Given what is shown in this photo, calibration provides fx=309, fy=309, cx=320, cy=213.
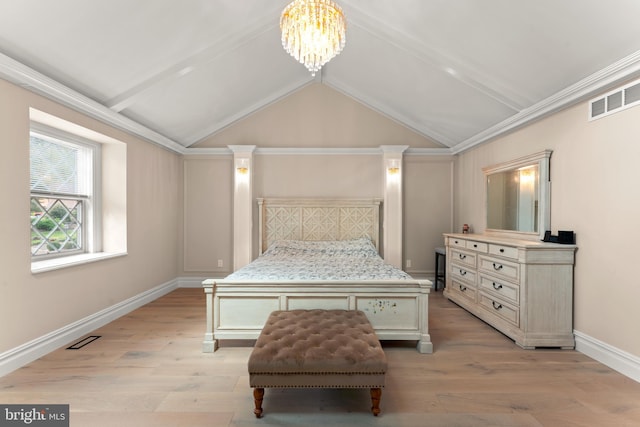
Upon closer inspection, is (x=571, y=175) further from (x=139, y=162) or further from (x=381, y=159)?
(x=139, y=162)

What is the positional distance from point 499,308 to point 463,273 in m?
0.86

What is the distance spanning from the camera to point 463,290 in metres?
4.16

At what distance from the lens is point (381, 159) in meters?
5.36

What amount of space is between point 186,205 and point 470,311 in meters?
4.71

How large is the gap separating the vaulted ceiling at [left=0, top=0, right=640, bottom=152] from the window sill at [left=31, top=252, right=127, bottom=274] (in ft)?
5.13

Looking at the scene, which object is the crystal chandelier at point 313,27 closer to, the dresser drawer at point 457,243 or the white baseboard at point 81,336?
the dresser drawer at point 457,243

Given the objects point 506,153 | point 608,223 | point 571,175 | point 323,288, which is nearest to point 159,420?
point 323,288

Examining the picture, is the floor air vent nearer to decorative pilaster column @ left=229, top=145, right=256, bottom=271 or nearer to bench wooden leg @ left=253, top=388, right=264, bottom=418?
bench wooden leg @ left=253, top=388, right=264, bottom=418

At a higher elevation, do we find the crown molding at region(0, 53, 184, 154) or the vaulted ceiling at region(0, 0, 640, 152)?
the vaulted ceiling at region(0, 0, 640, 152)

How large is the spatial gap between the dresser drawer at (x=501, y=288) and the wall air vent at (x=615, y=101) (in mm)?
1725

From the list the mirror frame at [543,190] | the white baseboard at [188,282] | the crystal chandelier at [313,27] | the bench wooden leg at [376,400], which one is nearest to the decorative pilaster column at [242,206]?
the white baseboard at [188,282]

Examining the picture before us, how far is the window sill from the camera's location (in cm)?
280

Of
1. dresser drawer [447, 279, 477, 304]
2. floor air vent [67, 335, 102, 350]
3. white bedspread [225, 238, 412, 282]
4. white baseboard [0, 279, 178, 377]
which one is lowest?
floor air vent [67, 335, 102, 350]

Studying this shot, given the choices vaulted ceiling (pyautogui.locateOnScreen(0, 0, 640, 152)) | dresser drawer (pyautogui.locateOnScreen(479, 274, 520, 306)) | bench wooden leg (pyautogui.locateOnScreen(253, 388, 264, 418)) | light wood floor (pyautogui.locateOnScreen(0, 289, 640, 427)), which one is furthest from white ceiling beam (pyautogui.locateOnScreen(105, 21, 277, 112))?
dresser drawer (pyautogui.locateOnScreen(479, 274, 520, 306))
